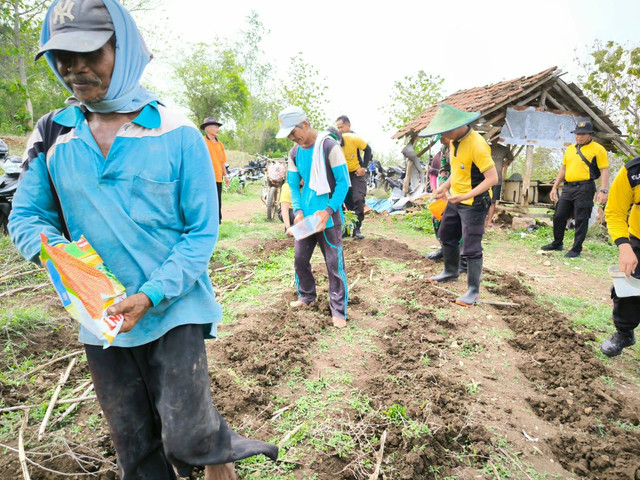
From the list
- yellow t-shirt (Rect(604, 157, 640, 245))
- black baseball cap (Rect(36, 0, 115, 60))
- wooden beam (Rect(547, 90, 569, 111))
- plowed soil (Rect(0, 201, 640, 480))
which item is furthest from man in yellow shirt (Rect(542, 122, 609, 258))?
black baseball cap (Rect(36, 0, 115, 60))

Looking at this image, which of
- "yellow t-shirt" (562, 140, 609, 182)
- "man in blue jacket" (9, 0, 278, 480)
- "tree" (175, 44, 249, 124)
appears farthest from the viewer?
"tree" (175, 44, 249, 124)

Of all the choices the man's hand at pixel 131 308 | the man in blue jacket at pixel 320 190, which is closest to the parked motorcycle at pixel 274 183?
the man in blue jacket at pixel 320 190

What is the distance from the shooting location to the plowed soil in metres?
2.36

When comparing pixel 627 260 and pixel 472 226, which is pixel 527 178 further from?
pixel 627 260

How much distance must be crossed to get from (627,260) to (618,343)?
101 centimetres

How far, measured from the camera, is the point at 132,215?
4.99 feet

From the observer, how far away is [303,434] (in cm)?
253

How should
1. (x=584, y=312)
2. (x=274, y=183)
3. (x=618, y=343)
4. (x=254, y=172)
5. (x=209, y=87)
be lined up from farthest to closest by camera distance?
(x=209, y=87) → (x=254, y=172) → (x=274, y=183) → (x=584, y=312) → (x=618, y=343)

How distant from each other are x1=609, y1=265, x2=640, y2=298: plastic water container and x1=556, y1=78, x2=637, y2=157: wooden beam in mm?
9712

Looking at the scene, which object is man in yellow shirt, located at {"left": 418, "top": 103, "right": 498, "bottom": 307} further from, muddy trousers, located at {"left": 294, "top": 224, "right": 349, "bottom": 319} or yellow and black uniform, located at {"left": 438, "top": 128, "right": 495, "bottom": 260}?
muddy trousers, located at {"left": 294, "top": 224, "right": 349, "bottom": 319}

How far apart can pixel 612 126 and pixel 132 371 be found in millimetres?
Answer: 13874

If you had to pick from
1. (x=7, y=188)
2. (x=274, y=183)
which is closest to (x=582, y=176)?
(x=274, y=183)

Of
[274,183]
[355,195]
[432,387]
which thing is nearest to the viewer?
[432,387]

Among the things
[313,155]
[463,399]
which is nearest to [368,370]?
[463,399]
